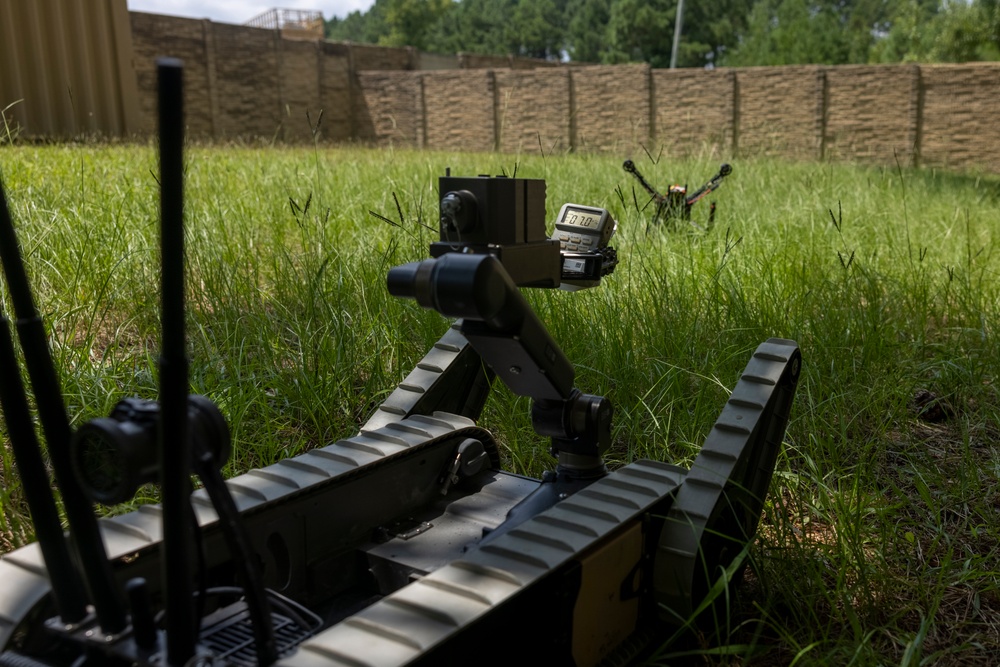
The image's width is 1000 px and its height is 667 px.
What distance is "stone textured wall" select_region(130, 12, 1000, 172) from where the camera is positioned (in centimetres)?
1692

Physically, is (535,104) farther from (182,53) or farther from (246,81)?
(182,53)

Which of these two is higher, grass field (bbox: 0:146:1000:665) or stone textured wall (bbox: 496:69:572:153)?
stone textured wall (bbox: 496:69:572:153)

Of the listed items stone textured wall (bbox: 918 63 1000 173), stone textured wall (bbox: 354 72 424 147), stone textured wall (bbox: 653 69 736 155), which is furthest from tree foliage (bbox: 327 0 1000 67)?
stone textured wall (bbox: 354 72 424 147)

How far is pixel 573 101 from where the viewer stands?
2028 cm

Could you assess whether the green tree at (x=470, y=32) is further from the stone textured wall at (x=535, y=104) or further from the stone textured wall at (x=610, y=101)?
the stone textured wall at (x=610, y=101)

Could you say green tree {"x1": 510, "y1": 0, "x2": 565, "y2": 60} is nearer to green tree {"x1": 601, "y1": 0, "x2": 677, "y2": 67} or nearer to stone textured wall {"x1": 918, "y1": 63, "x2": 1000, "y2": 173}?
green tree {"x1": 601, "y1": 0, "x2": 677, "y2": 67}

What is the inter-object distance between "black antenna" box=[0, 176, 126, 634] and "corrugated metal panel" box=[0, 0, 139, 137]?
28.3ft

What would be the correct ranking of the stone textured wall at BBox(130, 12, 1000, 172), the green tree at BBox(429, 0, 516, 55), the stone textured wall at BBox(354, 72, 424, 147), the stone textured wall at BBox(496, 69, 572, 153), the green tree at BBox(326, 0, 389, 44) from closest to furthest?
1. the stone textured wall at BBox(130, 12, 1000, 172)
2. the stone textured wall at BBox(496, 69, 572, 153)
3. the stone textured wall at BBox(354, 72, 424, 147)
4. the green tree at BBox(429, 0, 516, 55)
5. the green tree at BBox(326, 0, 389, 44)

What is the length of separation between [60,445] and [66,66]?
362 inches

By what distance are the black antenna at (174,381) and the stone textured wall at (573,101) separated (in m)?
13.6

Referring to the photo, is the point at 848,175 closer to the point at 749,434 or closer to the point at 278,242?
the point at 278,242

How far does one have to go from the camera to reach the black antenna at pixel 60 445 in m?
0.89

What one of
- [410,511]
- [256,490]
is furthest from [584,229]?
[256,490]

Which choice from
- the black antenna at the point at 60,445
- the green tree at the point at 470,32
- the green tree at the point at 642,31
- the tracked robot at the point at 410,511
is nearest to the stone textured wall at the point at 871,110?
the tracked robot at the point at 410,511
